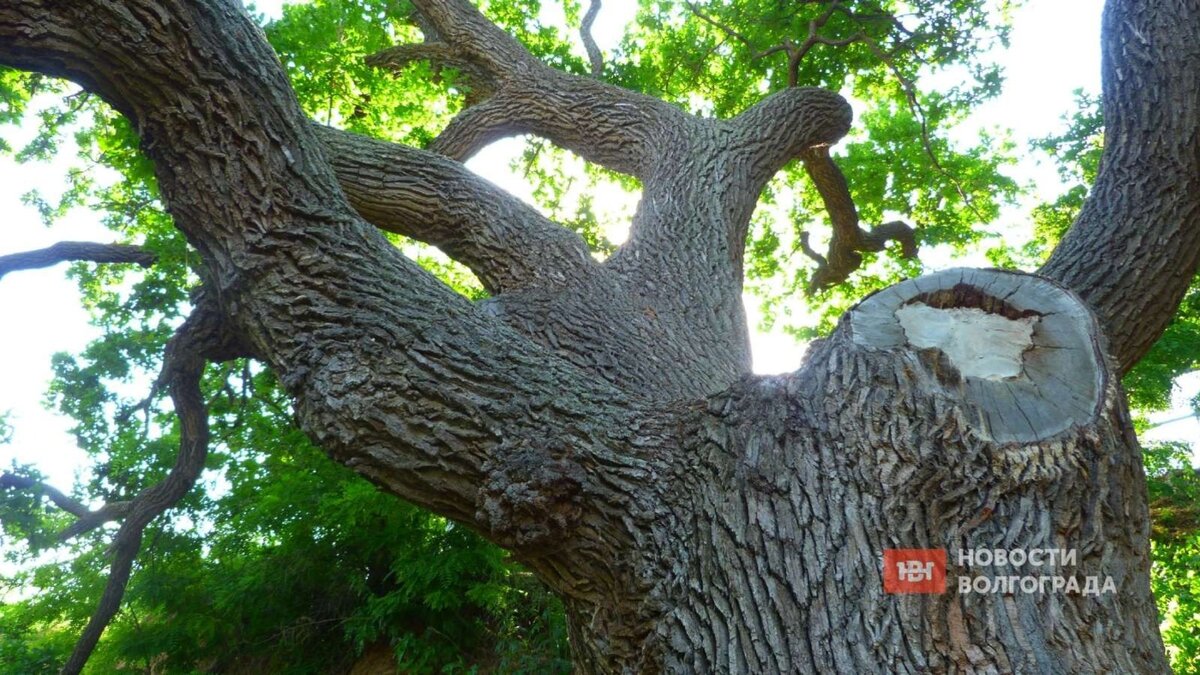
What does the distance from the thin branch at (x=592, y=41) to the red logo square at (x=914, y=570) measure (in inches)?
265

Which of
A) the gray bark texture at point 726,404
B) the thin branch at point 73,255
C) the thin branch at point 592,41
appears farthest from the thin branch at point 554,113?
the thin branch at point 73,255

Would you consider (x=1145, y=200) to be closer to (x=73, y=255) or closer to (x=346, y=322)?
(x=346, y=322)

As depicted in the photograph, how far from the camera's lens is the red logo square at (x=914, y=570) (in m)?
1.72

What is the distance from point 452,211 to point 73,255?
2.56 meters

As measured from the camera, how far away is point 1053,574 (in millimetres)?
1712

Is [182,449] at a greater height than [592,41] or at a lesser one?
lesser

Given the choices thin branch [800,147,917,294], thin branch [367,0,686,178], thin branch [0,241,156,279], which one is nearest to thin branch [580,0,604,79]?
thin branch [367,0,686,178]

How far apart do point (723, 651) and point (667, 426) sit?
2.37 feet

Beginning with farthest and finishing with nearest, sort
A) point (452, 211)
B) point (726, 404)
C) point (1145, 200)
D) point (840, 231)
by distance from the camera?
point (840, 231) → point (452, 211) → point (1145, 200) → point (726, 404)

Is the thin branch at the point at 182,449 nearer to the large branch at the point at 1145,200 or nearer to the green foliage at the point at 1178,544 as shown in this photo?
the large branch at the point at 1145,200

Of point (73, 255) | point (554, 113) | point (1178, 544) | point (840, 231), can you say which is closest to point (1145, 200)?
point (554, 113)

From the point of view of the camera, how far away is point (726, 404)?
2.30m

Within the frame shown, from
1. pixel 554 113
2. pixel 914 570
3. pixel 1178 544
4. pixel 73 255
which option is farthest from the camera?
pixel 1178 544

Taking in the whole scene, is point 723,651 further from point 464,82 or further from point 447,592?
point 464,82
